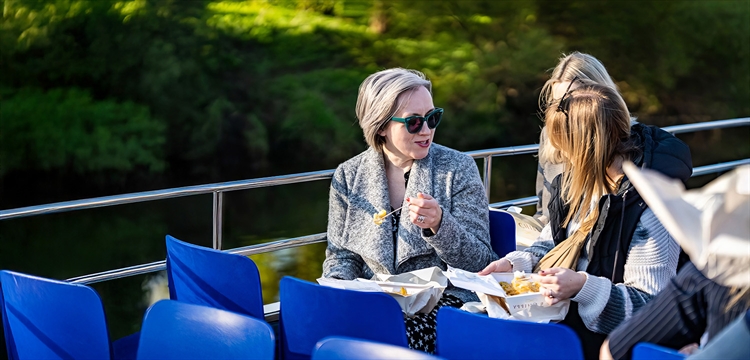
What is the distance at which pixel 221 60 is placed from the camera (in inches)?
523

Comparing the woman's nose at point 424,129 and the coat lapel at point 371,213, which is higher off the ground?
the woman's nose at point 424,129

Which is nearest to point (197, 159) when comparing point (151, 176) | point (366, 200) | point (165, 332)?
point (151, 176)

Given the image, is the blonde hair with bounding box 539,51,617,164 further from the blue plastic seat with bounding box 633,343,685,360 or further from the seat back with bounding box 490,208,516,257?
the blue plastic seat with bounding box 633,343,685,360

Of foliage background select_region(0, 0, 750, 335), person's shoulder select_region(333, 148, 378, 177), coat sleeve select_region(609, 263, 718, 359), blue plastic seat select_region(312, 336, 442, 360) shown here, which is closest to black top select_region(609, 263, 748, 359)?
coat sleeve select_region(609, 263, 718, 359)

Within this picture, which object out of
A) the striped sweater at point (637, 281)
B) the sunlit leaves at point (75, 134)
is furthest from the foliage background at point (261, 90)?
the striped sweater at point (637, 281)

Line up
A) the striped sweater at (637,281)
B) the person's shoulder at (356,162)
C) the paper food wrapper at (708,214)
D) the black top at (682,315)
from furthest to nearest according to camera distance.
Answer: the person's shoulder at (356,162)
the striped sweater at (637,281)
the black top at (682,315)
the paper food wrapper at (708,214)

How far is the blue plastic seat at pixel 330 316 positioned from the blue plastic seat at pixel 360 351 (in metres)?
0.38

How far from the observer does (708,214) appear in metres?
1.05

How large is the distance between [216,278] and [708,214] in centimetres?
140

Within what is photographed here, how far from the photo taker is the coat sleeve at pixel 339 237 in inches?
103

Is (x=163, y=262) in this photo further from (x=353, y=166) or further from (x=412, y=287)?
(x=412, y=287)

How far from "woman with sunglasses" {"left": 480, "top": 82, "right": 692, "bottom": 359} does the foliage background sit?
24.8ft

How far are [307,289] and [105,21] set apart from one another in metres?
11.2

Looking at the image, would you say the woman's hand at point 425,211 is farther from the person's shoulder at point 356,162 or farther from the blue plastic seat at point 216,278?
the blue plastic seat at point 216,278
